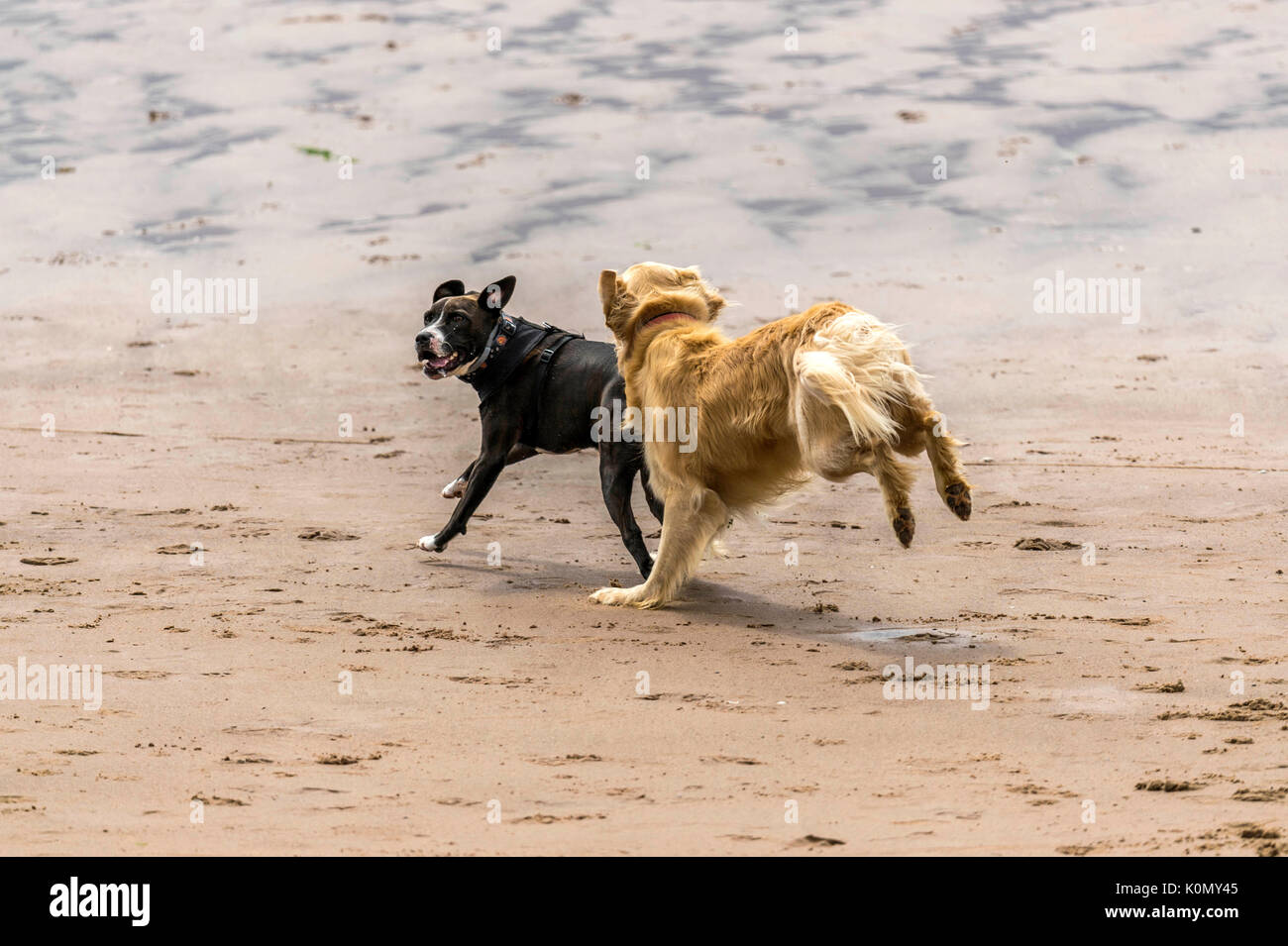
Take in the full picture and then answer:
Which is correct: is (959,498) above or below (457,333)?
below

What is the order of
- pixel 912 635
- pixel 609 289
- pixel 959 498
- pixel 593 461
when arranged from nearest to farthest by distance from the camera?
pixel 959 498 < pixel 912 635 < pixel 609 289 < pixel 593 461

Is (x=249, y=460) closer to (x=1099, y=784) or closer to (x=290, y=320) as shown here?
(x=290, y=320)

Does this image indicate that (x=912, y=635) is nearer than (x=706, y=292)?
Yes

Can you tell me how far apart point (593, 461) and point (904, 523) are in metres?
5.05

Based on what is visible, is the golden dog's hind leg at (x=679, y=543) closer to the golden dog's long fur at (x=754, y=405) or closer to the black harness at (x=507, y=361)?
the golden dog's long fur at (x=754, y=405)

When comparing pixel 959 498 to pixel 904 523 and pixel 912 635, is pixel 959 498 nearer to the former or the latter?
pixel 904 523

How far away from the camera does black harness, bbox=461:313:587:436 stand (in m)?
8.68

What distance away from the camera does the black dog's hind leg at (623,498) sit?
8305 mm

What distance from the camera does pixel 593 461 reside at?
1158 cm

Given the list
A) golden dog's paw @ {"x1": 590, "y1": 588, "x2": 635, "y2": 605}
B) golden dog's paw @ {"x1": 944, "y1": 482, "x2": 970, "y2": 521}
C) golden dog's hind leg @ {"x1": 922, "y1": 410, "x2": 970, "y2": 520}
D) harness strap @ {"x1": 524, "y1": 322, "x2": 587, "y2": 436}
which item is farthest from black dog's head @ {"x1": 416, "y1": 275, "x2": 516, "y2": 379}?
golden dog's paw @ {"x1": 944, "y1": 482, "x2": 970, "y2": 521}

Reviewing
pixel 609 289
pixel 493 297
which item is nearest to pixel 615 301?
pixel 609 289

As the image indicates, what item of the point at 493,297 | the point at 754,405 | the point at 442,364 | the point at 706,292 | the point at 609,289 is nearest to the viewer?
the point at 754,405

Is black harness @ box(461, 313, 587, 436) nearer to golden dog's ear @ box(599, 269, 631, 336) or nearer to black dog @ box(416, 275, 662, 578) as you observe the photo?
black dog @ box(416, 275, 662, 578)

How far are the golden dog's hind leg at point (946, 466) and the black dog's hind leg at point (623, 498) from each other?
198cm
